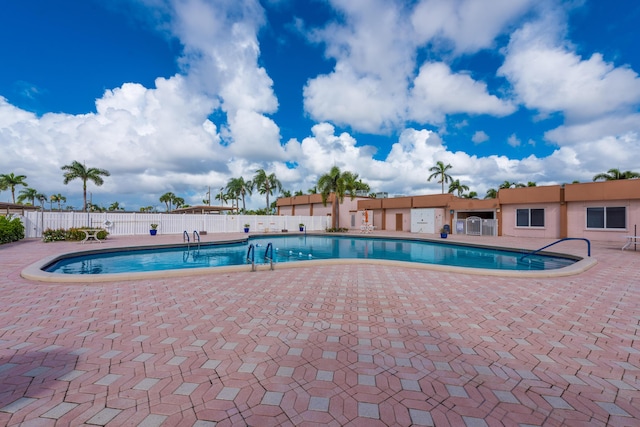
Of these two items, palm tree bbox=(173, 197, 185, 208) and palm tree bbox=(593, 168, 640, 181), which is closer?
palm tree bbox=(593, 168, 640, 181)

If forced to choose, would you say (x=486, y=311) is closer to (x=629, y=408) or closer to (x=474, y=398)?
(x=629, y=408)

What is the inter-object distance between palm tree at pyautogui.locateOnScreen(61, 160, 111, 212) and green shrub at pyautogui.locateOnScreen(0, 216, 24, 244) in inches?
668

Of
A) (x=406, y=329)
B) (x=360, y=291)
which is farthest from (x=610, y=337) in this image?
(x=360, y=291)

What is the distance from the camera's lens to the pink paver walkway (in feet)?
6.45

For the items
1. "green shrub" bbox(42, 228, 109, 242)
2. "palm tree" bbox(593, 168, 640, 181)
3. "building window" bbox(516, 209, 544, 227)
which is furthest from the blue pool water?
"palm tree" bbox(593, 168, 640, 181)

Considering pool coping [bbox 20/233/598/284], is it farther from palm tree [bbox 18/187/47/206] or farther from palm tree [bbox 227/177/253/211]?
palm tree [bbox 18/187/47/206]

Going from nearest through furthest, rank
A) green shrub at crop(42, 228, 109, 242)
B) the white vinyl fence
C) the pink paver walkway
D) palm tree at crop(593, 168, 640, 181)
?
the pink paver walkway
green shrub at crop(42, 228, 109, 242)
the white vinyl fence
palm tree at crop(593, 168, 640, 181)

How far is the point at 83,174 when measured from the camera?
1104 inches

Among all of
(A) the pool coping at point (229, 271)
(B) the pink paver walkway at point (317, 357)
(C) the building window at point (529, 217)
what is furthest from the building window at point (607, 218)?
(B) the pink paver walkway at point (317, 357)

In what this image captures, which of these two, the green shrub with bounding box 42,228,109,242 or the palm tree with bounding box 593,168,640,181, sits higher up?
the palm tree with bounding box 593,168,640,181

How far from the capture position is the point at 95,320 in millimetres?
3678

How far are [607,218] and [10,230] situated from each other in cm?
3215

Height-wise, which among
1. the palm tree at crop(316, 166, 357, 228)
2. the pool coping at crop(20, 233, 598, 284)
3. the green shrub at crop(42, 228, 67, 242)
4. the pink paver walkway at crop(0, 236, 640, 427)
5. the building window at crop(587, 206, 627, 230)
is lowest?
the pink paver walkway at crop(0, 236, 640, 427)

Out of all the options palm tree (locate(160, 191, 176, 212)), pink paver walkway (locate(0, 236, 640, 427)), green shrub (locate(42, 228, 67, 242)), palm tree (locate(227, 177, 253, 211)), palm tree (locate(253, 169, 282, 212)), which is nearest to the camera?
pink paver walkway (locate(0, 236, 640, 427))
